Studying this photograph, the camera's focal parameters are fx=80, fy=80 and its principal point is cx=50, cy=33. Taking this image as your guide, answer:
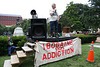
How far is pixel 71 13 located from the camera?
33719 millimetres

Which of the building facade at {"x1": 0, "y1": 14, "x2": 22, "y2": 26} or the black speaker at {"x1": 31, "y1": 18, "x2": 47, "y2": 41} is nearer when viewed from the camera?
the black speaker at {"x1": 31, "y1": 18, "x2": 47, "y2": 41}

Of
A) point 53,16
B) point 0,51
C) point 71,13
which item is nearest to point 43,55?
point 53,16

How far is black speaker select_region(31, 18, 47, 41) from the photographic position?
13.6ft

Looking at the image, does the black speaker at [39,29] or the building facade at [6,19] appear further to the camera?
the building facade at [6,19]

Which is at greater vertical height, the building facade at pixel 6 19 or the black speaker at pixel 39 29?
the building facade at pixel 6 19

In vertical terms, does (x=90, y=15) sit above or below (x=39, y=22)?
above

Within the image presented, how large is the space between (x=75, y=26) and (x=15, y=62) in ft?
102

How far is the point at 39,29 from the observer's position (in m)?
4.32

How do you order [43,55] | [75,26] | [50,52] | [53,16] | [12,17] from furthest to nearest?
[12,17]
[75,26]
[53,16]
[50,52]
[43,55]

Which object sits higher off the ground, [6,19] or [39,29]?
[6,19]

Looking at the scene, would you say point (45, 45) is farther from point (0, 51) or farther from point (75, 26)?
point (75, 26)

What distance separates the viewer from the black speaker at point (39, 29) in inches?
163

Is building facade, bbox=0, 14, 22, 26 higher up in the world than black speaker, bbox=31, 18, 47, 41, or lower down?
higher up

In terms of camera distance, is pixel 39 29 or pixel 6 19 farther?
pixel 6 19
